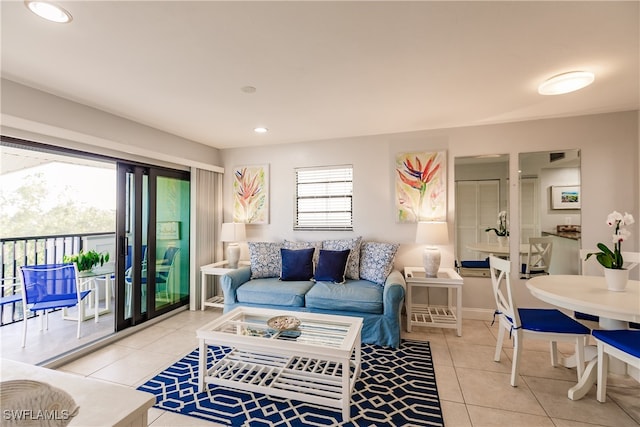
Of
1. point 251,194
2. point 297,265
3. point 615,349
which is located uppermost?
point 251,194

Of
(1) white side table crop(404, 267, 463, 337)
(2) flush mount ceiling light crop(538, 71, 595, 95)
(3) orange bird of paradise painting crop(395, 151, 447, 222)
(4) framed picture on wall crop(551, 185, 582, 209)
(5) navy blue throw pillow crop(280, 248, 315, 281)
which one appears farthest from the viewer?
(3) orange bird of paradise painting crop(395, 151, 447, 222)

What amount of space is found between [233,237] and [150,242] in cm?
101

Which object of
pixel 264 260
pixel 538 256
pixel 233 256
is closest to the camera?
pixel 538 256

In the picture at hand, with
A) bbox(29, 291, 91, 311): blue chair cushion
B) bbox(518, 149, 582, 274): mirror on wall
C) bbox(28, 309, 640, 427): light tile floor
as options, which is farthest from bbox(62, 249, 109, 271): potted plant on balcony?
bbox(518, 149, 582, 274): mirror on wall

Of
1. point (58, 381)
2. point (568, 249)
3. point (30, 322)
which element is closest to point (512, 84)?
point (568, 249)

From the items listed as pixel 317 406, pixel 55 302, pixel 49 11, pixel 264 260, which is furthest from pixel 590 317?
pixel 55 302

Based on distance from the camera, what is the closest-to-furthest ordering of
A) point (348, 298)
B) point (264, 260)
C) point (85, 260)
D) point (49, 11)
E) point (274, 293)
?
point (49, 11) < point (348, 298) < point (274, 293) < point (85, 260) < point (264, 260)

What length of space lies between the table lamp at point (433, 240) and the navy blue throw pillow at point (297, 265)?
1350 millimetres

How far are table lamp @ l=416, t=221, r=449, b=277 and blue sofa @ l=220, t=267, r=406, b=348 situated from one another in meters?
0.40

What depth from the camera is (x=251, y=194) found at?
4352 mm

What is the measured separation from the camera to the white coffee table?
187 cm

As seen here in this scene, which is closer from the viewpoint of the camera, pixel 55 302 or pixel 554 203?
pixel 55 302

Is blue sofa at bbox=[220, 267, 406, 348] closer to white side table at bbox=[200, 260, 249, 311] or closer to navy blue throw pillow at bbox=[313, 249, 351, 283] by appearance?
navy blue throw pillow at bbox=[313, 249, 351, 283]

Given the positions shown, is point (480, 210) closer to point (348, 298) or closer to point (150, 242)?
point (348, 298)
